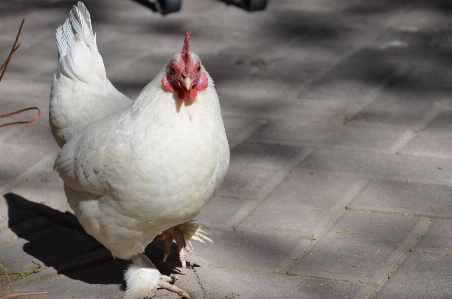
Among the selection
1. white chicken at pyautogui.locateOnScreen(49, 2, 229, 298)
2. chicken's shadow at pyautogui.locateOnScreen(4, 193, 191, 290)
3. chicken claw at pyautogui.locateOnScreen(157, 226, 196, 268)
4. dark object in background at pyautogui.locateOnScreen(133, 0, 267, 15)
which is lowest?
chicken's shadow at pyautogui.locateOnScreen(4, 193, 191, 290)

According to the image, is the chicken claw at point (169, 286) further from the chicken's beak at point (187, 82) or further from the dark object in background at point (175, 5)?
the dark object in background at point (175, 5)

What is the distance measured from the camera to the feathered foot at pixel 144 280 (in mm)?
3105

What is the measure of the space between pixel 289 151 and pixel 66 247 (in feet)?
5.12

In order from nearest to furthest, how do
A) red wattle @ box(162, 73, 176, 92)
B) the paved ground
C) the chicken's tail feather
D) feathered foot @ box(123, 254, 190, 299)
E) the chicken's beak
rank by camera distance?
the chicken's beak, red wattle @ box(162, 73, 176, 92), feathered foot @ box(123, 254, 190, 299), the paved ground, the chicken's tail feather

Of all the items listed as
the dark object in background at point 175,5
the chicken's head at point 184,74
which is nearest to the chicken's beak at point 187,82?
the chicken's head at point 184,74

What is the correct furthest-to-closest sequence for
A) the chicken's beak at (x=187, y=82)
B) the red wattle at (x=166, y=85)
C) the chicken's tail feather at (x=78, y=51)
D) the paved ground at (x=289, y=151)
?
the chicken's tail feather at (x=78, y=51) → the paved ground at (x=289, y=151) → the red wattle at (x=166, y=85) → the chicken's beak at (x=187, y=82)

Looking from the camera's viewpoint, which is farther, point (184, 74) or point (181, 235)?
point (181, 235)

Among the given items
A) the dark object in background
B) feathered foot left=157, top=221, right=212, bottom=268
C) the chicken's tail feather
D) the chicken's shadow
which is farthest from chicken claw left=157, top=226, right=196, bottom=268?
the dark object in background

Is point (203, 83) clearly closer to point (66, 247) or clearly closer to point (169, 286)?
point (169, 286)

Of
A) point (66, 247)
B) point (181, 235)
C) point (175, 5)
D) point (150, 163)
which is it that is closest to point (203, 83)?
point (150, 163)

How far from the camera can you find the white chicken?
273cm

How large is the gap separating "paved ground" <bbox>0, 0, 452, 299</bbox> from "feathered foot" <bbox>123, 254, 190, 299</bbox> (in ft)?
0.23

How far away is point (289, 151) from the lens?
14.3 ft

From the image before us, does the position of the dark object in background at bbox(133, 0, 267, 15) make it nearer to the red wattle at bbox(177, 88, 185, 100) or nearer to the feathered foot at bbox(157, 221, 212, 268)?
the feathered foot at bbox(157, 221, 212, 268)
